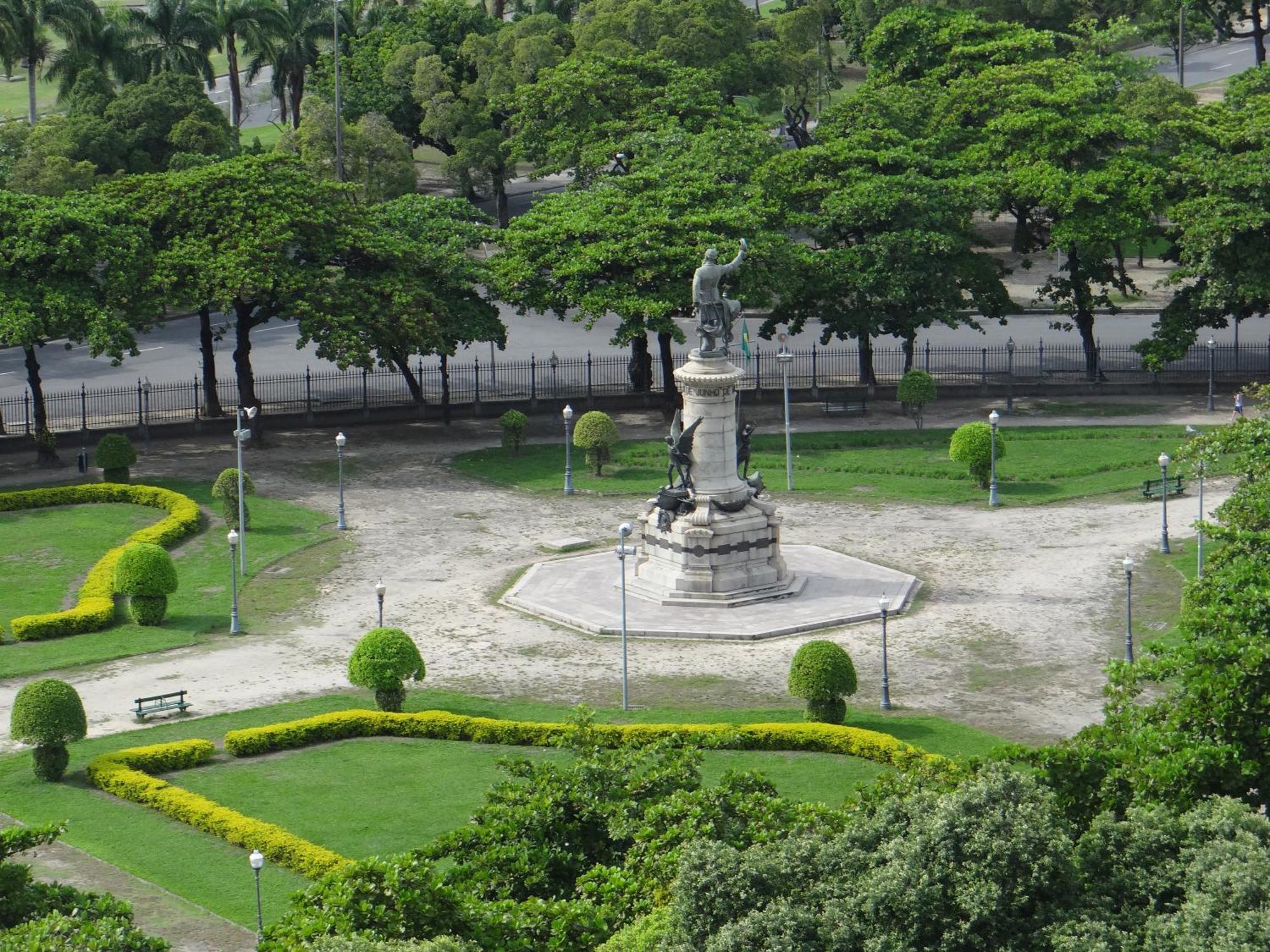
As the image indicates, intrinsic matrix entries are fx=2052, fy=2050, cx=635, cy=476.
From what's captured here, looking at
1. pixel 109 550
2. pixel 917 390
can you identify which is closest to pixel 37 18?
pixel 109 550

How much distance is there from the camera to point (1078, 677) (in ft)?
165

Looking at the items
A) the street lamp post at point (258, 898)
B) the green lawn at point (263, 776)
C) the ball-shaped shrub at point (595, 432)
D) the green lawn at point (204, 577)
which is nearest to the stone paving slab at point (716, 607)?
the green lawn at point (263, 776)

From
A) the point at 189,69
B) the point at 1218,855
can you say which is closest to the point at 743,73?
the point at 189,69

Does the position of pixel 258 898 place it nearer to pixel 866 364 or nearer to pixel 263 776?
pixel 263 776

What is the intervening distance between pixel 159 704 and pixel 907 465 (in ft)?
99.5

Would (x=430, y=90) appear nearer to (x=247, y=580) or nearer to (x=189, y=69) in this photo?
(x=189, y=69)

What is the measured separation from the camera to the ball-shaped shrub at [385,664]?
157 ft

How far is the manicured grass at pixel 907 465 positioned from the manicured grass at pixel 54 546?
12536mm

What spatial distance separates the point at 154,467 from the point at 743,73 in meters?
41.7

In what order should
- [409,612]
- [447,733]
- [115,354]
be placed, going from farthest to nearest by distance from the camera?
[115,354] < [409,612] < [447,733]

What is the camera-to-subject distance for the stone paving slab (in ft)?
178

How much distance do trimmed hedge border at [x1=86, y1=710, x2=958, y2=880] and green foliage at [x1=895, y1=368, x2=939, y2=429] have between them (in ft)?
95.9

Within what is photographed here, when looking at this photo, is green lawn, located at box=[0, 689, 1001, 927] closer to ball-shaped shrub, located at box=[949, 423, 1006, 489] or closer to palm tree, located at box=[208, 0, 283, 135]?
ball-shaped shrub, located at box=[949, 423, 1006, 489]

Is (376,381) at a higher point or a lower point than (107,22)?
lower
